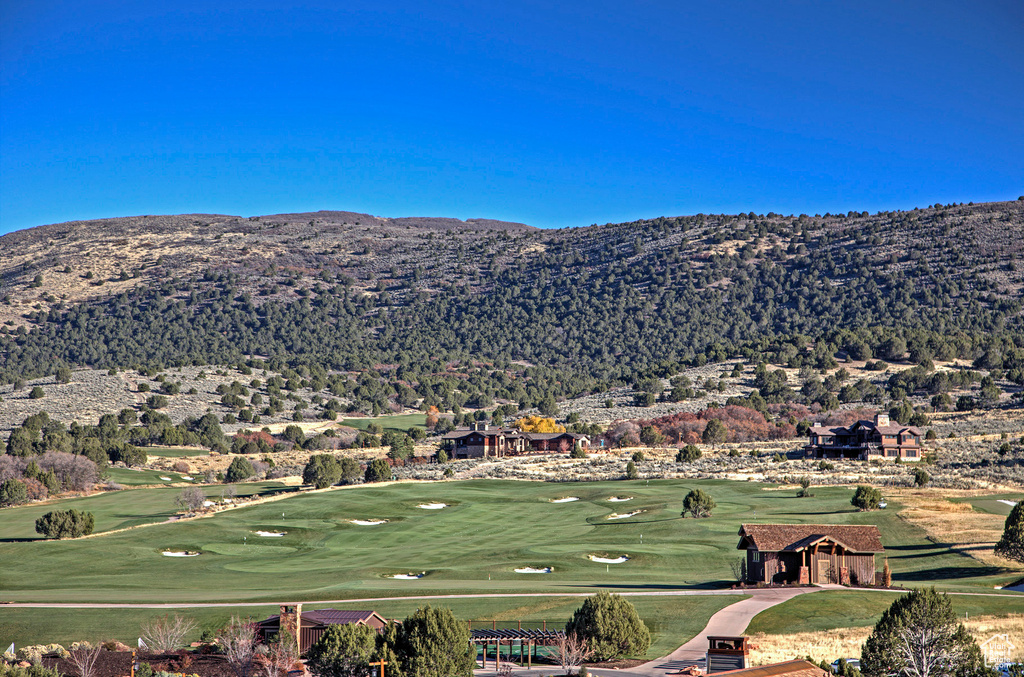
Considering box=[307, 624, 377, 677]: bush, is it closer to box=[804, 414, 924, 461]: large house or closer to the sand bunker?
the sand bunker

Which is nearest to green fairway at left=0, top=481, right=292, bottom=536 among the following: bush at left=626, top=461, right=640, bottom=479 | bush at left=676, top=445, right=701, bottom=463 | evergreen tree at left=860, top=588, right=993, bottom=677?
bush at left=626, top=461, right=640, bottom=479

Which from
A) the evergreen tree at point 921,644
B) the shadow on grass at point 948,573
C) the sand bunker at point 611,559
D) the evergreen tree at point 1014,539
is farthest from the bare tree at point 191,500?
the evergreen tree at point 921,644

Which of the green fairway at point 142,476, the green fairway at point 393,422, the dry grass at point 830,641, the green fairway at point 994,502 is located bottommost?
the dry grass at point 830,641

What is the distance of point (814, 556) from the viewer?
58656 millimetres

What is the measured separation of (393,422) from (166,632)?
396 ft

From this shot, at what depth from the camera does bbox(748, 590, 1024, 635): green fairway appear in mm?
47000

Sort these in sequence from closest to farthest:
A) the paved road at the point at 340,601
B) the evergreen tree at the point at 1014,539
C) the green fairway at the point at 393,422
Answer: the paved road at the point at 340,601, the evergreen tree at the point at 1014,539, the green fairway at the point at 393,422

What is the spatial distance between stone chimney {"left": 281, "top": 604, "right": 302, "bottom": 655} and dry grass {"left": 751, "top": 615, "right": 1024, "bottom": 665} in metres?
18.7

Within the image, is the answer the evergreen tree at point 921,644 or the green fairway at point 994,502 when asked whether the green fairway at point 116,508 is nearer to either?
the evergreen tree at point 921,644

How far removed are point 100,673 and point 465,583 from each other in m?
23.9

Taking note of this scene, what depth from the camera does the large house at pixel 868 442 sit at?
355 feet

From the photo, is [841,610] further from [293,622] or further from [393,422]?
[393,422]

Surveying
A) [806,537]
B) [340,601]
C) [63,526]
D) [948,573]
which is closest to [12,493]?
[63,526]

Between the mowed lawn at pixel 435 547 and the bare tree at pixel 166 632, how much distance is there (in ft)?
21.8
